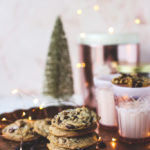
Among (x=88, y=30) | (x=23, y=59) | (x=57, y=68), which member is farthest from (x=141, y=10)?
(x=23, y=59)

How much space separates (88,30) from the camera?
1.64 meters

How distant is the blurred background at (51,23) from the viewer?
1.61 metres

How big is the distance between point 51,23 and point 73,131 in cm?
92

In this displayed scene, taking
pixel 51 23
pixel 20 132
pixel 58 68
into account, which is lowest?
pixel 20 132

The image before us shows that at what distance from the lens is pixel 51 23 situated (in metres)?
1.64

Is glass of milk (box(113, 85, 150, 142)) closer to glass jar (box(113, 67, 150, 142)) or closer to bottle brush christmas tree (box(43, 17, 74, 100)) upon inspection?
glass jar (box(113, 67, 150, 142))

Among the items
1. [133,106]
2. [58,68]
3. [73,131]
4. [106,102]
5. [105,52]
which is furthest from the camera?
[58,68]

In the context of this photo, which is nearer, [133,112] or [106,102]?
[133,112]

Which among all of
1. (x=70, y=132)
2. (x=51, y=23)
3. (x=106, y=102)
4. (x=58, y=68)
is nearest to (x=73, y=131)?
(x=70, y=132)

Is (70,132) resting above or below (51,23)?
below

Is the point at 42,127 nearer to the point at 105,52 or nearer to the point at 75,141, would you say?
the point at 75,141

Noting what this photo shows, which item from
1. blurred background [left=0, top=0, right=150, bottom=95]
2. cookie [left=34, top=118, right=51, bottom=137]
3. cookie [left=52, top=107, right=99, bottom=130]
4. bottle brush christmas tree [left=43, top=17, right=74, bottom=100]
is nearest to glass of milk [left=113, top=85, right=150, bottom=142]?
cookie [left=52, top=107, right=99, bottom=130]

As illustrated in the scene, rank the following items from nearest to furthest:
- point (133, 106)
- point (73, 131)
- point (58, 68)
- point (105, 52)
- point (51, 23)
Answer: point (73, 131) → point (133, 106) → point (105, 52) → point (58, 68) → point (51, 23)

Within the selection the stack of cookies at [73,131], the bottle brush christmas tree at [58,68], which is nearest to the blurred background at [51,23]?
the bottle brush christmas tree at [58,68]
